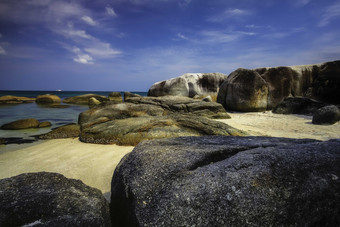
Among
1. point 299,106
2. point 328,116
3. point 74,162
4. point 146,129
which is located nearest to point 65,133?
point 74,162

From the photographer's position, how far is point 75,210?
132 cm

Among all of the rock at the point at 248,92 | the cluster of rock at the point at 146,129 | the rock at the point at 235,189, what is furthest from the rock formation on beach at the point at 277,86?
the rock at the point at 235,189

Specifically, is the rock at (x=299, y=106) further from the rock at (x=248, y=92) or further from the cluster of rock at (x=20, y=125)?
the cluster of rock at (x=20, y=125)

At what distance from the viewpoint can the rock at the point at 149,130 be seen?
4.23 metres

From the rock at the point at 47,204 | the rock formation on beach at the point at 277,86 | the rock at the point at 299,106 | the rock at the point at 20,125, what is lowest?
the rock at the point at 20,125

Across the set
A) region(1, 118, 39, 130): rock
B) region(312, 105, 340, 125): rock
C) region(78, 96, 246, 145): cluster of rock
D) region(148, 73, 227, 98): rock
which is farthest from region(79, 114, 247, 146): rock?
region(148, 73, 227, 98): rock

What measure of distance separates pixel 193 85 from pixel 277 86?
7.16m

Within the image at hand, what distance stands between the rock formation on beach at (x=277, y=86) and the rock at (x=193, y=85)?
4.86 metres

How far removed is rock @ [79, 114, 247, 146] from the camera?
423cm

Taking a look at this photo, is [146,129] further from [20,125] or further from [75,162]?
[20,125]

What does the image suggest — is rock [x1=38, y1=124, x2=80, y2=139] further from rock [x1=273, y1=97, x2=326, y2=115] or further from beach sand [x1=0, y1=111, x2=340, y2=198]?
rock [x1=273, y1=97, x2=326, y2=115]

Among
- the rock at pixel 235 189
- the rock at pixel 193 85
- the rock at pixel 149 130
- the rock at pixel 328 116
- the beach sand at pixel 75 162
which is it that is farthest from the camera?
the rock at pixel 193 85

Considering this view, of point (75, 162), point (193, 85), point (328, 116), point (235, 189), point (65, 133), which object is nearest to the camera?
point (235, 189)

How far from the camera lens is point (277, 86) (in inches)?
447
